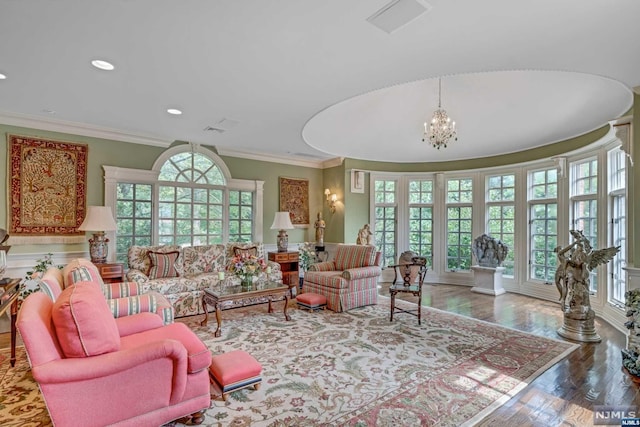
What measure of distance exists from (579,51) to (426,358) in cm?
290

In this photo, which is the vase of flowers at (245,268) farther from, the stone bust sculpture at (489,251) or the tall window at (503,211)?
the tall window at (503,211)

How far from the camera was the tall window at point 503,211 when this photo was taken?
6250 millimetres

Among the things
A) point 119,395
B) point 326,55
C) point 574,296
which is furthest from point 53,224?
point 574,296

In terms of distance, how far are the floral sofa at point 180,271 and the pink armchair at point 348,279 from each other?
78cm

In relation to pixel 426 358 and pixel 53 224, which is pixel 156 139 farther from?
pixel 426 358

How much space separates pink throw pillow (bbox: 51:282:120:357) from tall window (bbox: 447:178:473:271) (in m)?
6.43

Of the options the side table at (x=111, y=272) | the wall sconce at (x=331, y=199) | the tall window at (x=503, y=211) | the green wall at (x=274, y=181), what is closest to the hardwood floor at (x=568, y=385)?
the side table at (x=111, y=272)

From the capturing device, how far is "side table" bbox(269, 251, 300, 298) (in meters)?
6.21

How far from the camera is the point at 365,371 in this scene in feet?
9.52

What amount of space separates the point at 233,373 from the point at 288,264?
4.07 metres

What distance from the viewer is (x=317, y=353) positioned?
3283 mm

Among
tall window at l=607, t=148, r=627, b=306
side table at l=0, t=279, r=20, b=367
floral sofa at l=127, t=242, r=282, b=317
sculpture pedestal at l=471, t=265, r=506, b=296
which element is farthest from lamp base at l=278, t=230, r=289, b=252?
tall window at l=607, t=148, r=627, b=306

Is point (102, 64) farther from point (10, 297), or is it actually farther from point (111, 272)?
point (111, 272)

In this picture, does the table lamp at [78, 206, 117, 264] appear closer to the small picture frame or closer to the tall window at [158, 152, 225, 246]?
the tall window at [158, 152, 225, 246]
